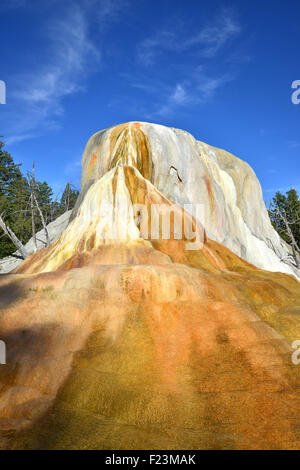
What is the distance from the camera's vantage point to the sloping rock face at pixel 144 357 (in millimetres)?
3363

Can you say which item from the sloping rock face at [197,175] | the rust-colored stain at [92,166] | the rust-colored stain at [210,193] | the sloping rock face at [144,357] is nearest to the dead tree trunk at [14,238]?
the sloping rock face at [197,175]

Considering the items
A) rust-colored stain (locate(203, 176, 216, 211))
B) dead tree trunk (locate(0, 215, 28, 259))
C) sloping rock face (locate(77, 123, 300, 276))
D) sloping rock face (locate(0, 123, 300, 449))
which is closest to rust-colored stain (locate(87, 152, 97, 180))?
sloping rock face (locate(77, 123, 300, 276))

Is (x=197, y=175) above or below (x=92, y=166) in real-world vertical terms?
below

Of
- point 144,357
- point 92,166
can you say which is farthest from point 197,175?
point 144,357

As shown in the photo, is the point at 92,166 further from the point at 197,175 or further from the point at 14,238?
the point at 14,238

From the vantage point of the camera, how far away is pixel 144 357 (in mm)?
4598

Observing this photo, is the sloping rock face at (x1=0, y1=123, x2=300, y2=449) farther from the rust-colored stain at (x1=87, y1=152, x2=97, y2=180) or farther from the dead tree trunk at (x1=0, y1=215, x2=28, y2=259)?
the dead tree trunk at (x1=0, y1=215, x2=28, y2=259)

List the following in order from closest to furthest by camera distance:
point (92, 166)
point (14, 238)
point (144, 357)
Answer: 1. point (144, 357)
2. point (92, 166)
3. point (14, 238)

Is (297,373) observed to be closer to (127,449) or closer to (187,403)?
(187,403)

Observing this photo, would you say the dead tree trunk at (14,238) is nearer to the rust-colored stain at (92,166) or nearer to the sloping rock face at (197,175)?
the sloping rock face at (197,175)

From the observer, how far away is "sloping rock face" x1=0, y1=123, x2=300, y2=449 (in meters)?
3.36

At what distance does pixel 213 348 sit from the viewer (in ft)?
15.7

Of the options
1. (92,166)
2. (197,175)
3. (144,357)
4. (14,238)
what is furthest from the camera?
(14,238)

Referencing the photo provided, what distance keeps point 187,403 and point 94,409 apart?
1.09 meters
